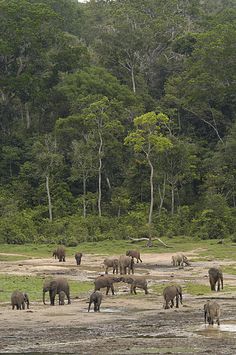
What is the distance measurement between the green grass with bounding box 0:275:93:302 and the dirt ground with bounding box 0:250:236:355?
1.12 meters

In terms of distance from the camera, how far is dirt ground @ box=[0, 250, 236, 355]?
59.0ft

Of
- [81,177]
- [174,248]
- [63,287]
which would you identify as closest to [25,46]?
[81,177]

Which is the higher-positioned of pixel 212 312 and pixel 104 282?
pixel 104 282

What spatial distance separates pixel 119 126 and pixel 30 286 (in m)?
32.5

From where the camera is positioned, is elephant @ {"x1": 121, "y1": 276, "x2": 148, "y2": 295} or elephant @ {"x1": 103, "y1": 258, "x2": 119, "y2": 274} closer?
elephant @ {"x1": 121, "y1": 276, "x2": 148, "y2": 295}

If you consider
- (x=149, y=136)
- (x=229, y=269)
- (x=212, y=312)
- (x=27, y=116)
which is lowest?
(x=212, y=312)

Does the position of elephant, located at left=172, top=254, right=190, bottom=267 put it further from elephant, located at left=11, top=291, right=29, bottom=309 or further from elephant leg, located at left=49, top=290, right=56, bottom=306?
elephant, located at left=11, top=291, right=29, bottom=309

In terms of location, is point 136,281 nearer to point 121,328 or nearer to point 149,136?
point 121,328

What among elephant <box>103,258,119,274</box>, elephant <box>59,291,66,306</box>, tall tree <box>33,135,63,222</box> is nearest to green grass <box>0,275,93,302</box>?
elephant <box>59,291,66,306</box>

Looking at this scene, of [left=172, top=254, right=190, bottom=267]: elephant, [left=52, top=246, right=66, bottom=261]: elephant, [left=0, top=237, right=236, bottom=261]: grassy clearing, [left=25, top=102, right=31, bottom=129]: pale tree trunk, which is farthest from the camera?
[left=25, top=102, right=31, bottom=129]: pale tree trunk

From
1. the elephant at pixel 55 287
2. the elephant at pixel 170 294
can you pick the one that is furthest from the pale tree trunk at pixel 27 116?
the elephant at pixel 170 294

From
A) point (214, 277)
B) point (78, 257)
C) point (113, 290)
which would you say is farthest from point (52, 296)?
point (78, 257)

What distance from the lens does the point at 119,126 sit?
60906 millimetres

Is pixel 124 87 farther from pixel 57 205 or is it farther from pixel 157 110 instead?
pixel 57 205
